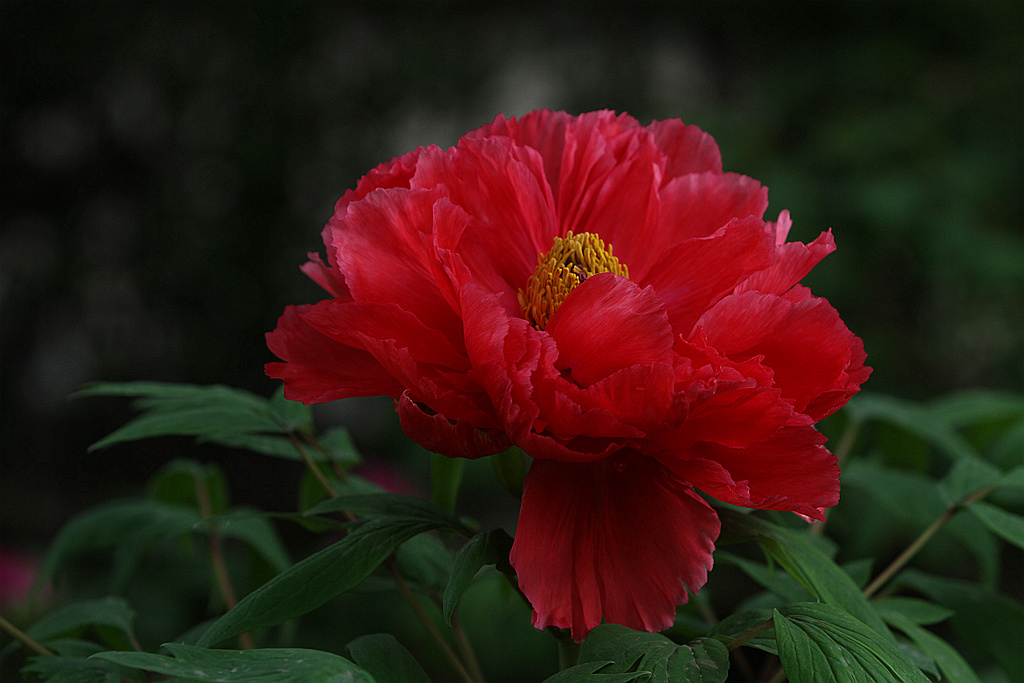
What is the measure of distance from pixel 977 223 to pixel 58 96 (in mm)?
1714

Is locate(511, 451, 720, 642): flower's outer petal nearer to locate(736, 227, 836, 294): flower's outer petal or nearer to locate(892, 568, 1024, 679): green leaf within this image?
locate(736, 227, 836, 294): flower's outer petal

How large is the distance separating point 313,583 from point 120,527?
0.23 meters

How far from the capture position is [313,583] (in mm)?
313

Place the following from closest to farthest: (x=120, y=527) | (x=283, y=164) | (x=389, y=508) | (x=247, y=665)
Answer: (x=247, y=665) → (x=389, y=508) → (x=120, y=527) → (x=283, y=164)

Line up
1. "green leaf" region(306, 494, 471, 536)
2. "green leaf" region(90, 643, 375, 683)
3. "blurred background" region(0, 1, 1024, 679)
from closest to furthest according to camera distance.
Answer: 1. "green leaf" region(90, 643, 375, 683)
2. "green leaf" region(306, 494, 471, 536)
3. "blurred background" region(0, 1, 1024, 679)

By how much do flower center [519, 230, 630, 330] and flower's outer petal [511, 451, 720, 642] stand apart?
0.21ft

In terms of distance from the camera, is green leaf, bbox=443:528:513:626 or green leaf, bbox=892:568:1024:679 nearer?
green leaf, bbox=443:528:513:626

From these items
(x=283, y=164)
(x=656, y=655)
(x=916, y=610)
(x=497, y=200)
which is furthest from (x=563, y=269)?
(x=283, y=164)

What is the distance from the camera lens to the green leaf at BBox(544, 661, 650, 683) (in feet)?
0.78

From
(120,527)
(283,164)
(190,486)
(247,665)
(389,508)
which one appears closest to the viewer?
(247,665)

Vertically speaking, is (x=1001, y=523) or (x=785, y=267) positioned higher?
(x=785, y=267)

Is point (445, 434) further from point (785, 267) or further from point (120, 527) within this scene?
point (120, 527)

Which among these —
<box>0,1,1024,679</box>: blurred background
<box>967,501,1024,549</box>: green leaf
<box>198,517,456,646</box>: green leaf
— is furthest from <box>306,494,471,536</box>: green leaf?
<box>0,1,1024,679</box>: blurred background

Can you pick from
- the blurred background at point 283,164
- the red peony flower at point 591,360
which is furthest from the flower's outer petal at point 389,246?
the blurred background at point 283,164
